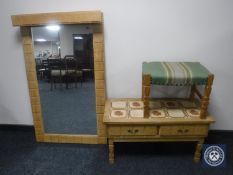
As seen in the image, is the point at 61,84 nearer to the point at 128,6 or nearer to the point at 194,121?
the point at 128,6

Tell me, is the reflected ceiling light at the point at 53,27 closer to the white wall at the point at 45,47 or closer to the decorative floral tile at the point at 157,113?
the white wall at the point at 45,47

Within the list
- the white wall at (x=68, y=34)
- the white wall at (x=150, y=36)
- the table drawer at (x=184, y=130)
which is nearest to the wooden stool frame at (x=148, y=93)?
the table drawer at (x=184, y=130)

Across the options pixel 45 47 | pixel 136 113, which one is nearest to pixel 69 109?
pixel 45 47

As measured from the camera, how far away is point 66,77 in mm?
2209

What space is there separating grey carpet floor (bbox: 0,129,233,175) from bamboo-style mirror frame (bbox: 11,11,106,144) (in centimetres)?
9

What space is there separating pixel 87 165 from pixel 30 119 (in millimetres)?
1020

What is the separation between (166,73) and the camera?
1676 mm

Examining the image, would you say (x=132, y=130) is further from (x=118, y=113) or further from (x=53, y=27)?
(x=53, y=27)

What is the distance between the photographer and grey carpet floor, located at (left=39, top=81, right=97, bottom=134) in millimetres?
2211

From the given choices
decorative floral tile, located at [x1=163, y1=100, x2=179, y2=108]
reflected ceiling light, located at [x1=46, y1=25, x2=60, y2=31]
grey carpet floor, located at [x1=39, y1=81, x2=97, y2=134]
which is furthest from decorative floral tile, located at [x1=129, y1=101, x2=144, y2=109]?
reflected ceiling light, located at [x1=46, y1=25, x2=60, y2=31]

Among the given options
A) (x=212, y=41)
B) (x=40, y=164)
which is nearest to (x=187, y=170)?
(x=212, y=41)

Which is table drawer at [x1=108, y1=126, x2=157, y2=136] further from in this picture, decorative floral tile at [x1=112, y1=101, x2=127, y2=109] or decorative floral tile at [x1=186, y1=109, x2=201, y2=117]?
decorative floral tile at [x1=186, y1=109, x2=201, y2=117]

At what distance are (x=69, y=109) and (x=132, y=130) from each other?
86 centimetres

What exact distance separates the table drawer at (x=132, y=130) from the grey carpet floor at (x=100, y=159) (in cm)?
40
